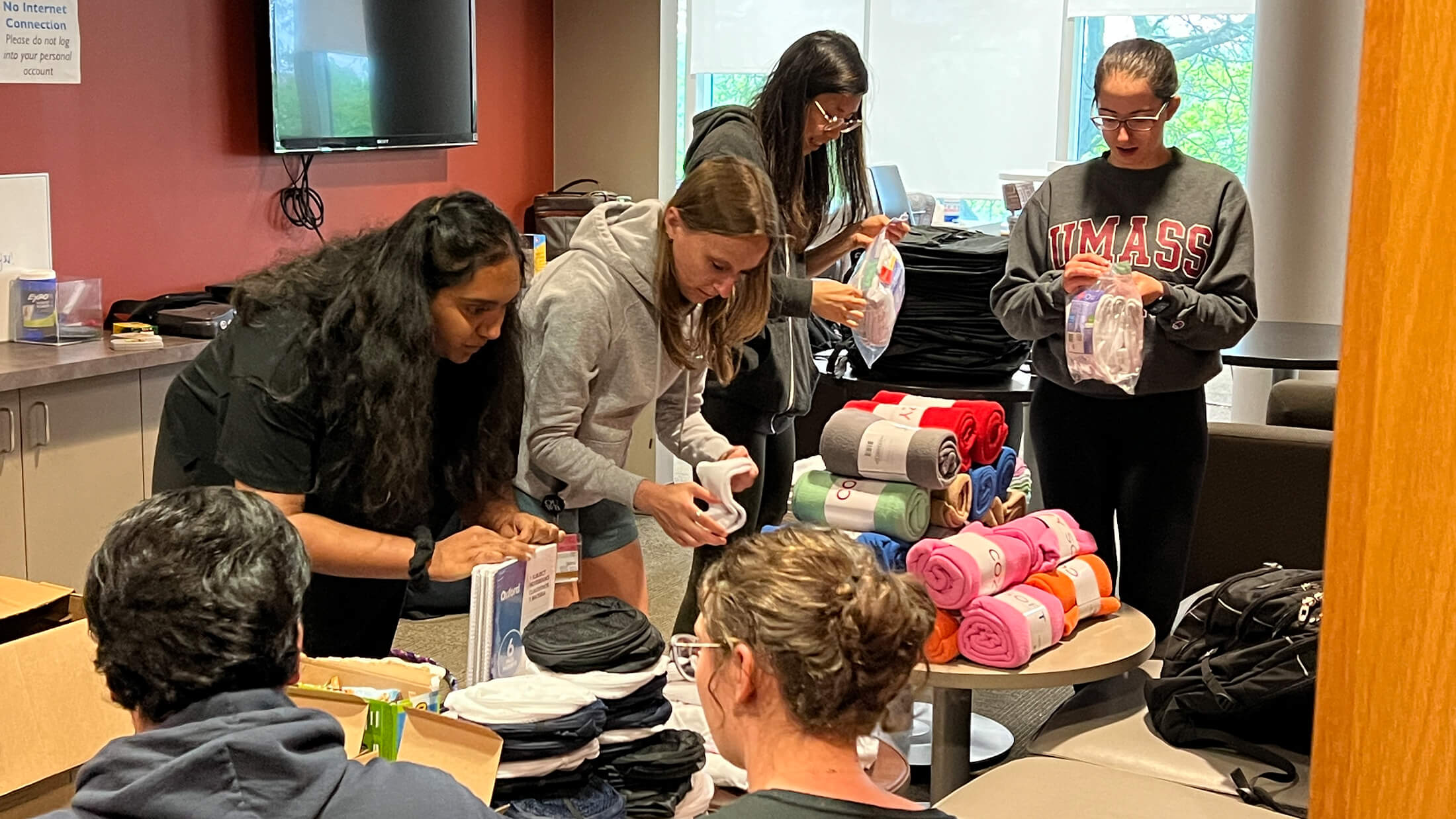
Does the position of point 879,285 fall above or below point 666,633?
above

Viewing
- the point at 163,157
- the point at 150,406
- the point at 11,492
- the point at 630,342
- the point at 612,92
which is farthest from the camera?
the point at 612,92

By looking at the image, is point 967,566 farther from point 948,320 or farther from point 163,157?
point 163,157


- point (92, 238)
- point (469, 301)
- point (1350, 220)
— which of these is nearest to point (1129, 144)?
point (469, 301)

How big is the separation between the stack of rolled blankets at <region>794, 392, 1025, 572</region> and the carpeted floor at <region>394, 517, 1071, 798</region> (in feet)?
1.37

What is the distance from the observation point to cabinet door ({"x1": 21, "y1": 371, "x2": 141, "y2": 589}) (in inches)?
141

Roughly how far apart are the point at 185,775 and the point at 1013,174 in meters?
5.42

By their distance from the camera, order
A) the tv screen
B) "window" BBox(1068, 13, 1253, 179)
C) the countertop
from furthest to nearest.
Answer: "window" BBox(1068, 13, 1253, 179) → the tv screen → the countertop

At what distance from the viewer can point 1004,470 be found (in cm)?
278

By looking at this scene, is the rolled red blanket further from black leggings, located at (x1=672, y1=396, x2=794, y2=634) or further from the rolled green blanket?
black leggings, located at (x1=672, y1=396, x2=794, y2=634)

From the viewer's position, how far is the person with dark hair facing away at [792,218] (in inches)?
122

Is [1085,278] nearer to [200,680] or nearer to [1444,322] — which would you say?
[1444,322]

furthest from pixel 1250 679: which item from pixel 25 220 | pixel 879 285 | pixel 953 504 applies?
pixel 25 220

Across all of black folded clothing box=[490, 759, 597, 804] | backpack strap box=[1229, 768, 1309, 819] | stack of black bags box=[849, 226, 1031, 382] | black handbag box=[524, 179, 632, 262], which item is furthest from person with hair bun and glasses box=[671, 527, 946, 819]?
black handbag box=[524, 179, 632, 262]

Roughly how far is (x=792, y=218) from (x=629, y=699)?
167 centimetres
